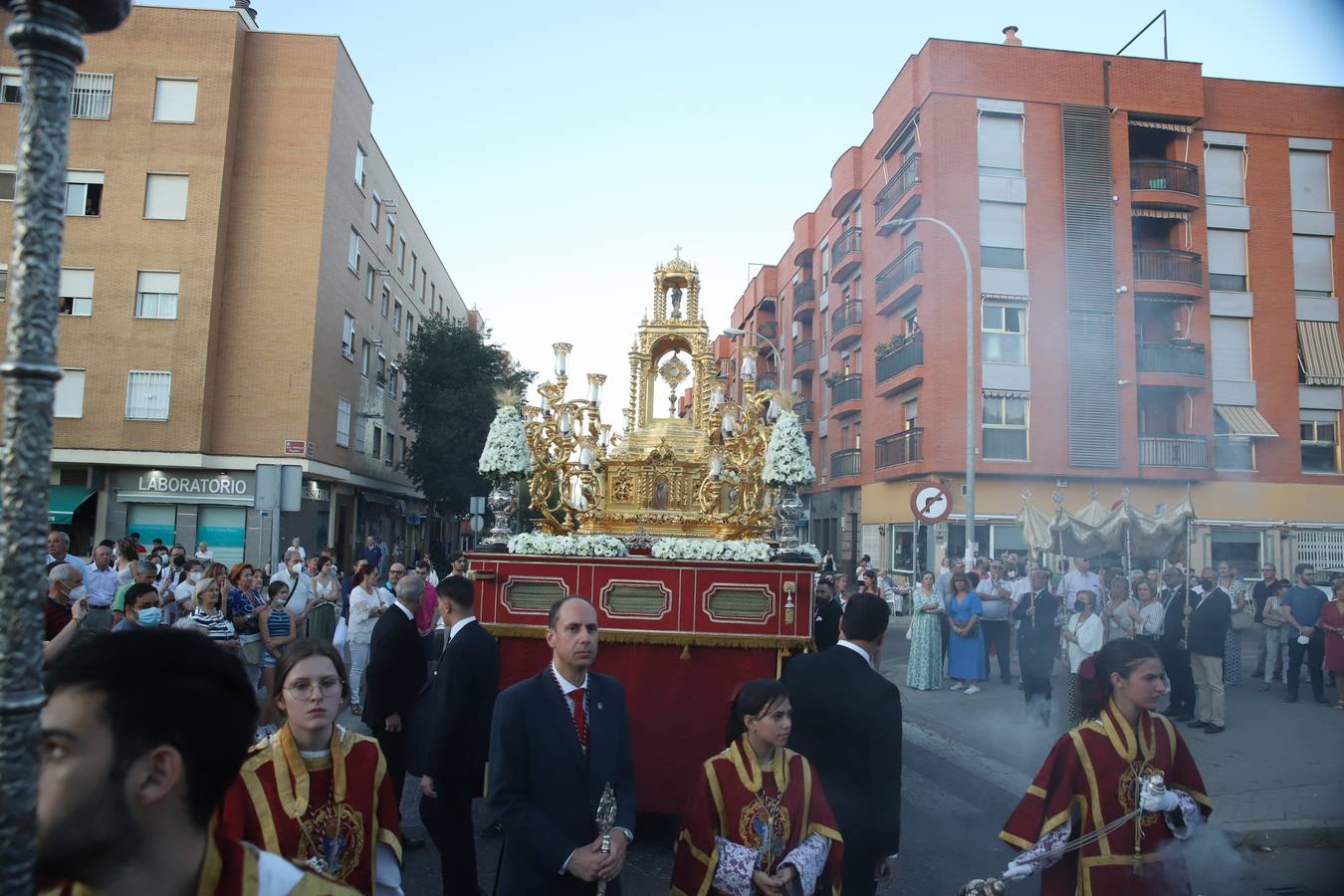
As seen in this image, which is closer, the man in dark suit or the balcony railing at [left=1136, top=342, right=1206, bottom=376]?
the man in dark suit

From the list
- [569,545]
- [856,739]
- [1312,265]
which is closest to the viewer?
[856,739]

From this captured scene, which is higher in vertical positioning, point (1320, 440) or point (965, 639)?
point (1320, 440)

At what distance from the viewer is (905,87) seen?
28188 mm

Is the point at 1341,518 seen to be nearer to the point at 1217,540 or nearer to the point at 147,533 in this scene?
the point at 1217,540

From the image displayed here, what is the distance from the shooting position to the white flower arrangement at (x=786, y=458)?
7652mm

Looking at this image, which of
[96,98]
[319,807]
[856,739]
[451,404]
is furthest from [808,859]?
[451,404]

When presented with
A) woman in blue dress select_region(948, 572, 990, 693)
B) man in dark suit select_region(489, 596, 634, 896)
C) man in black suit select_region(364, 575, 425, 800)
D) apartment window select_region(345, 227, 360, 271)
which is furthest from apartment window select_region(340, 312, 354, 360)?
man in dark suit select_region(489, 596, 634, 896)

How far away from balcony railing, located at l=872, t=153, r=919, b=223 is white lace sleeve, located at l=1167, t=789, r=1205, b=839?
2563 centimetres

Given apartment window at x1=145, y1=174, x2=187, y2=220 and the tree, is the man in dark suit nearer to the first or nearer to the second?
apartment window at x1=145, y1=174, x2=187, y2=220

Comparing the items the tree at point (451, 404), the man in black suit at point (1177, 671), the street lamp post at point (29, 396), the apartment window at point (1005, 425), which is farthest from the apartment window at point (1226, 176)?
the street lamp post at point (29, 396)

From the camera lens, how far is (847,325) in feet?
114

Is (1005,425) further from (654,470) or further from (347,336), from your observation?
(347,336)

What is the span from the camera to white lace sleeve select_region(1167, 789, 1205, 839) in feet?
12.1

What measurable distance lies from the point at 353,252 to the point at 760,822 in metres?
30.2
